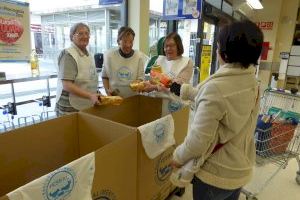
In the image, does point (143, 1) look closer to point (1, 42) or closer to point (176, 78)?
point (176, 78)

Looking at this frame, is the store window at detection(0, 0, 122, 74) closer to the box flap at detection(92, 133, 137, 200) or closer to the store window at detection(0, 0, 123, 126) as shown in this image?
the store window at detection(0, 0, 123, 126)

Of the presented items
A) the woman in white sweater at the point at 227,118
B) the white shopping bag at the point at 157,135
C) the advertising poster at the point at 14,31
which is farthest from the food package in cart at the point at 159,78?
the advertising poster at the point at 14,31

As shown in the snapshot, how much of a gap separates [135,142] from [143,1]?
1.87 metres

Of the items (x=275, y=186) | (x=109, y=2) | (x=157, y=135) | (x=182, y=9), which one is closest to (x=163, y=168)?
(x=157, y=135)

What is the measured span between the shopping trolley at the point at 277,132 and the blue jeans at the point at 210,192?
2.63 feet

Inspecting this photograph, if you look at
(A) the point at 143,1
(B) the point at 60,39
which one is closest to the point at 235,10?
(A) the point at 143,1

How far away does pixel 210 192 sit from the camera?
1.09 metres

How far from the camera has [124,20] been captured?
8.87 feet

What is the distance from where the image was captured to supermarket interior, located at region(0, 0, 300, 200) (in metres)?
0.95

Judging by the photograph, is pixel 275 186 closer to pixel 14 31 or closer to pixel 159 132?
pixel 159 132

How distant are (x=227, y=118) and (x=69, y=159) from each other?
108 centimetres

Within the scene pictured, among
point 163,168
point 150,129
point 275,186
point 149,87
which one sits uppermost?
point 149,87

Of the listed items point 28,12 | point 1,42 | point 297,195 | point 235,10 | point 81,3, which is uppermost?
point 235,10

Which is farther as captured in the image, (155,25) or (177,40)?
(155,25)
